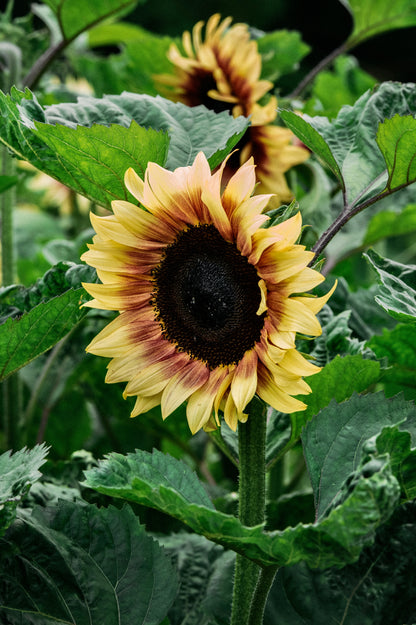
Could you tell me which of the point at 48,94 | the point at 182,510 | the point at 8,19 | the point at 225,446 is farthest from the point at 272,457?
the point at 8,19

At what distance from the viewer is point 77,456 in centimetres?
67

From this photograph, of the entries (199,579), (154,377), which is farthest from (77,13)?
(199,579)

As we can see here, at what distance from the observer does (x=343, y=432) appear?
1.56ft

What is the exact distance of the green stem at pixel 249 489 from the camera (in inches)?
18.4

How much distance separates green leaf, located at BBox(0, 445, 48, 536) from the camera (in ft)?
1.46

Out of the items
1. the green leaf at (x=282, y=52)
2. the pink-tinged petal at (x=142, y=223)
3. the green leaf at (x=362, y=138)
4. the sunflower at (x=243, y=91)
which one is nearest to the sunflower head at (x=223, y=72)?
the sunflower at (x=243, y=91)

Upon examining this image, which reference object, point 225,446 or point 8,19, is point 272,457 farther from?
point 8,19

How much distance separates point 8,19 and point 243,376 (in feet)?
2.28

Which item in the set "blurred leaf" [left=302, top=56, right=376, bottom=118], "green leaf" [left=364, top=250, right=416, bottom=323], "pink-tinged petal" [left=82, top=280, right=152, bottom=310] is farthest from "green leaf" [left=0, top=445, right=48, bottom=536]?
"blurred leaf" [left=302, top=56, right=376, bottom=118]

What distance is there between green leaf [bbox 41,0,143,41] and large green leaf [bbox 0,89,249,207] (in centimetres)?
29

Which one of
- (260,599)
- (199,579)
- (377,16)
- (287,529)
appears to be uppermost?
(377,16)

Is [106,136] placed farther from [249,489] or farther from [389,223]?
[389,223]

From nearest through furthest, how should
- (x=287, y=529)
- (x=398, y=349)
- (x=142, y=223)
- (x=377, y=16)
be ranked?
(x=287, y=529) < (x=142, y=223) < (x=398, y=349) < (x=377, y=16)

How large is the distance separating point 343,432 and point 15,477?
0.69ft
